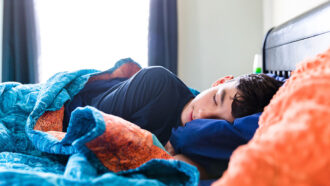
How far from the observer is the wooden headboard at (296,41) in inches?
40.9

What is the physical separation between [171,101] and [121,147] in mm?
571

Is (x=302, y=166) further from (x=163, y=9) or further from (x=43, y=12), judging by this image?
(x=43, y=12)

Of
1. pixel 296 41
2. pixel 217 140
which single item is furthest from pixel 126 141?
pixel 296 41

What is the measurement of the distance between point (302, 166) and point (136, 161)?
37cm

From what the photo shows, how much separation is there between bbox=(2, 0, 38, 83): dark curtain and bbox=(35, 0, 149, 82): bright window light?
10cm

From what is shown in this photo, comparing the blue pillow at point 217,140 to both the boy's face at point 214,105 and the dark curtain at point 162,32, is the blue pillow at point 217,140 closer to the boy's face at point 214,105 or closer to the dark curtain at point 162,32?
the boy's face at point 214,105

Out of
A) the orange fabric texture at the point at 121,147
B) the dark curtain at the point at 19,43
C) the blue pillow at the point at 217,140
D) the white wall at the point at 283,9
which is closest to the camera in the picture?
the orange fabric texture at the point at 121,147

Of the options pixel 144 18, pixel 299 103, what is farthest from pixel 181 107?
pixel 144 18

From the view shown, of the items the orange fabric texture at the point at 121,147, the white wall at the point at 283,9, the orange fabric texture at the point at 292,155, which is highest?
the white wall at the point at 283,9

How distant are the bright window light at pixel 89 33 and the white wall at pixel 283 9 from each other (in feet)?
3.94

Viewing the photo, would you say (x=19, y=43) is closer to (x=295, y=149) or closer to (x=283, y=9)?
(x=283, y=9)

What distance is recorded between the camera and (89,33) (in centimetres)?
276

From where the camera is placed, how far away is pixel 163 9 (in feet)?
8.89

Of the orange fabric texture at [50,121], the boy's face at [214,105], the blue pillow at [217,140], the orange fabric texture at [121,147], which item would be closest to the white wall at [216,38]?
the boy's face at [214,105]
